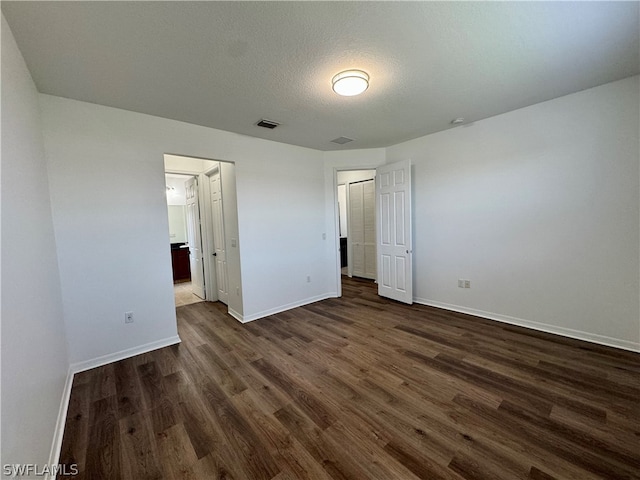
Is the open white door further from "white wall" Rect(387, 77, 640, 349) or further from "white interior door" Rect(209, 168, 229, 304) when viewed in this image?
"white interior door" Rect(209, 168, 229, 304)

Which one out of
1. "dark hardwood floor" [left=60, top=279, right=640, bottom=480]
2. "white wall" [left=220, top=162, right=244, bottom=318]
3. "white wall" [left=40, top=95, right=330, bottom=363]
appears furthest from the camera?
"white wall" [left=220, top=162, right=244, bottom=318]

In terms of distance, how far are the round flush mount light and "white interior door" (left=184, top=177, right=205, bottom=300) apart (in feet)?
10.8

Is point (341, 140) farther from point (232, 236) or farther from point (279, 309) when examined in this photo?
point (279, 309)

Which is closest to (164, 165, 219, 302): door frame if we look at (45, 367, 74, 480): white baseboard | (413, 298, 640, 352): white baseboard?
(45, 367, 74, 480): white baseboard

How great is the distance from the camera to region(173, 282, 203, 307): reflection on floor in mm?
4551

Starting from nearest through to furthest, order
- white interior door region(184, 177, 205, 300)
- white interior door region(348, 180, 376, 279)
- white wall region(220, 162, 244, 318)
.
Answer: white wall region(220, 162, 244, 318)
white interior door region(184, 177, 205, 300)
white interior door region(348, 180, 376, 279)

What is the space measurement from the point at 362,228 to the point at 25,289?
205 inches

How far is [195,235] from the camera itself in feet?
16.1

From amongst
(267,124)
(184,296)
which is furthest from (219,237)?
(267,124)

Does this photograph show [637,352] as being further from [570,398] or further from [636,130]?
[636,130]

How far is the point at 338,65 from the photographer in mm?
1998

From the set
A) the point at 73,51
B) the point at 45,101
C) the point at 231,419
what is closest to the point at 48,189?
the point at 45,101

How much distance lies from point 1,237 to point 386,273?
411 centimetres

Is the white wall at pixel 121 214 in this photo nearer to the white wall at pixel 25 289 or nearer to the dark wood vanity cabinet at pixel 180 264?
the white wall at pixel 25 289
